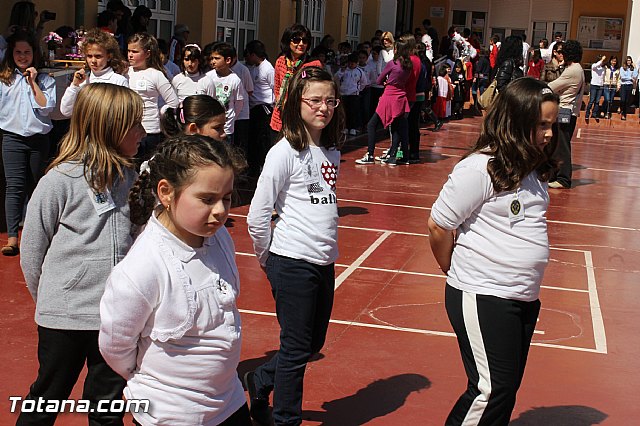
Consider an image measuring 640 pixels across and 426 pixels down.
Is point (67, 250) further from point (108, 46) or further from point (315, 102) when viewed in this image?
point (108, 46)

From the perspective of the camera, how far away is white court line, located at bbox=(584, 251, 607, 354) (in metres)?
6.29

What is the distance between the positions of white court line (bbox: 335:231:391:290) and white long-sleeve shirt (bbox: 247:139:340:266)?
303 centimetres

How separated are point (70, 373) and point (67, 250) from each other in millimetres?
475

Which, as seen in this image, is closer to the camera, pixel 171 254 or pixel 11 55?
pixel 171 254

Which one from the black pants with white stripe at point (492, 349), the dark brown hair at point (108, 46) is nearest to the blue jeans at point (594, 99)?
the dark brown hair at point (108, 46)

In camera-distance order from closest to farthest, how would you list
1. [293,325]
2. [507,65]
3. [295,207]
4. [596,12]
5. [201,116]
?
[293,325] < [295,207] < [201,116] < [507,65] < [596,12]

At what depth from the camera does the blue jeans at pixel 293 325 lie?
13.8 feet

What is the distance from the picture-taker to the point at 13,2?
39.1 ft

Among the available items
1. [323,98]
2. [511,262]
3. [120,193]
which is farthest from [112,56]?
[511,262]

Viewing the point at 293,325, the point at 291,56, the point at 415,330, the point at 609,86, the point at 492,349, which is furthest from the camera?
the point at 609,86

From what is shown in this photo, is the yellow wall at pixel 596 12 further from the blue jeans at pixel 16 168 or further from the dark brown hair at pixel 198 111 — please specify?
the dark brown hair at pixel 198 111

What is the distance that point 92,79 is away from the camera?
754cm

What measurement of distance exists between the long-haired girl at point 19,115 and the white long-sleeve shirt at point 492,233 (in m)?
4.82

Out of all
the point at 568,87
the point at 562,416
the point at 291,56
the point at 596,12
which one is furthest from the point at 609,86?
the point at 562,416
